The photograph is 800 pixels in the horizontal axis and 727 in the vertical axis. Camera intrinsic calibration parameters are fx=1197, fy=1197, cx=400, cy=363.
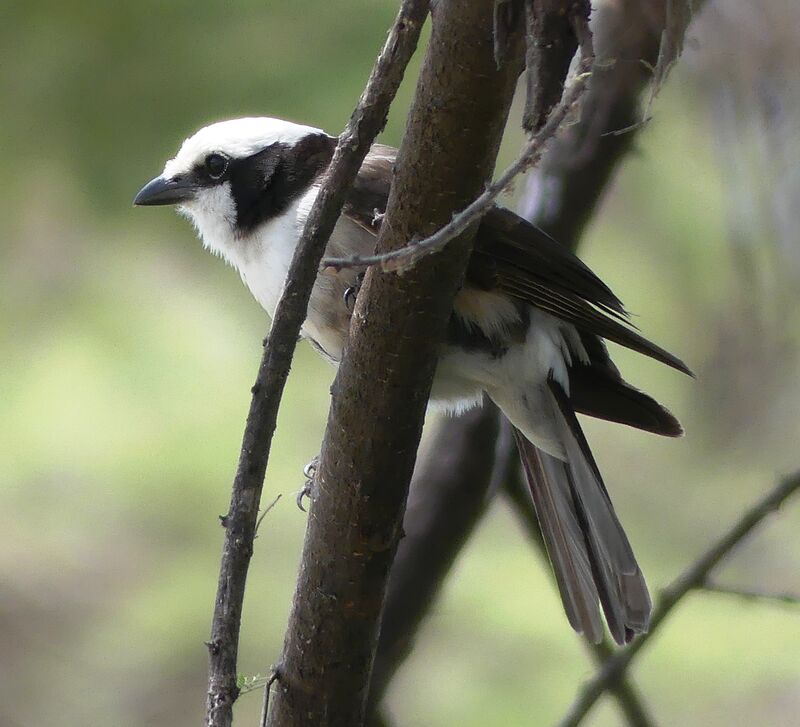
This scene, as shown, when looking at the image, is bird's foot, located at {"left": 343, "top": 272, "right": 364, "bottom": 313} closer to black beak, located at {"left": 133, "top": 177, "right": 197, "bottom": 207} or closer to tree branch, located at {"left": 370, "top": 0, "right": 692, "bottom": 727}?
tree branch, located at {"left": 370, "top": 0, "right": 692, "bottom": 727}

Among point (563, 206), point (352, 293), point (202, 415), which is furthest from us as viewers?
point (202, 415)

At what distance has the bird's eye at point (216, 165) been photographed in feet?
8.98

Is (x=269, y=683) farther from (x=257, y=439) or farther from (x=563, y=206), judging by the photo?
(x=563, y=206)

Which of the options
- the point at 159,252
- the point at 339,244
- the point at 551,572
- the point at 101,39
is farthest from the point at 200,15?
the point at 551,572

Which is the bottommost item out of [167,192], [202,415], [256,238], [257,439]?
[257,439]

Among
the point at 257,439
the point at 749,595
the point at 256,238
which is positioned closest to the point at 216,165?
the point at 256,238

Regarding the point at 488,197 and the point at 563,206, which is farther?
the point at 563,206

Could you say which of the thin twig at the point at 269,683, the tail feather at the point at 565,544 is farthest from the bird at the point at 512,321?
the thin twig at the point at 269,683

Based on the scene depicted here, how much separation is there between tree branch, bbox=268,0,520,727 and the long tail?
2.46 ft

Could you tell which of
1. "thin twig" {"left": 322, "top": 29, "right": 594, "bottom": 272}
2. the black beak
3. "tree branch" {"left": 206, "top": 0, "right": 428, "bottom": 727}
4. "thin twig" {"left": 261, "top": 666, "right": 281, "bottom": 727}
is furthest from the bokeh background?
"thin twig" {"left": 322, "top": 29, "right": 594, "bottom": 272}

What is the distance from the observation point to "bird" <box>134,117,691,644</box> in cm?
216

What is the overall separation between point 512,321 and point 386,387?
0.79 meters

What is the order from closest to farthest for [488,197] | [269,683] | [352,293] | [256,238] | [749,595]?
[488,197], [269,683], [352,293], [749,595], [256,238]

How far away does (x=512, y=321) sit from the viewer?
2.34 meters
